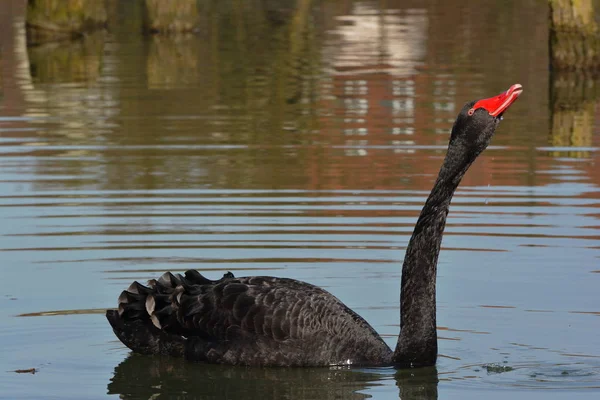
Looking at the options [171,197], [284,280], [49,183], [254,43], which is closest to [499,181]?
[171,197]

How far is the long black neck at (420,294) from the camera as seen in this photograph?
7191mm

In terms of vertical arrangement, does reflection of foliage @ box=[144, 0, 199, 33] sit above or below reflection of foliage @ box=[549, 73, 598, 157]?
above

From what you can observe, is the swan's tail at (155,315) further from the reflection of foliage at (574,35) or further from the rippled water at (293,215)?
the reflection of foliage at (574,35)

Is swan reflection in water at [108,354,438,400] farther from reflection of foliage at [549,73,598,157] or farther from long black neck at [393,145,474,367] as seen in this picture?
reflection of foliage at [549,73,598,157]

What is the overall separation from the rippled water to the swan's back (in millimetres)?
111

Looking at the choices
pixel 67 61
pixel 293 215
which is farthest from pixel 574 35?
pixel 293 215

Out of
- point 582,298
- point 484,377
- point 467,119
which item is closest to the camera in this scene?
point 467,119

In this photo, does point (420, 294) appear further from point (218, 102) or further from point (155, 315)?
point (218, 102)

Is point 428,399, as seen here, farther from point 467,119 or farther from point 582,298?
point 582,298

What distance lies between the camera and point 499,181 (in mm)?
13461

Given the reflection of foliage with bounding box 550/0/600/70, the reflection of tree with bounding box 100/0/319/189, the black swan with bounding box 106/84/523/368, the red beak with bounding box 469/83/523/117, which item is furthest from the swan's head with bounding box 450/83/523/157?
the reflection of foliage with bounding box 550/0/600/70

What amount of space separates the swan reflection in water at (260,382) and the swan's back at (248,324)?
0.20 feet

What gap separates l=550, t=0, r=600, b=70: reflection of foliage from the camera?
21625 mm

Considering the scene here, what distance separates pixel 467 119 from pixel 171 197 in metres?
6.33
